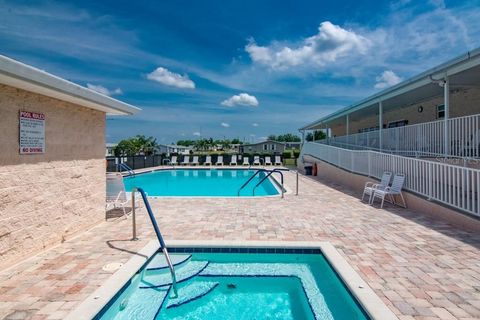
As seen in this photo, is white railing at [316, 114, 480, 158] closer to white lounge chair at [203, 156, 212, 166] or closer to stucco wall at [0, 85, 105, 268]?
stucco wall at [0, 85, 105, 268]

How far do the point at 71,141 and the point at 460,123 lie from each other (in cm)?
914

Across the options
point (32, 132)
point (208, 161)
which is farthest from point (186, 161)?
point (32, 132)

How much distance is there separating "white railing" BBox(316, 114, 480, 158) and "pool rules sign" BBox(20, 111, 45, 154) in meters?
8.86

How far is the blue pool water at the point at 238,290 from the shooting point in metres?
3.25

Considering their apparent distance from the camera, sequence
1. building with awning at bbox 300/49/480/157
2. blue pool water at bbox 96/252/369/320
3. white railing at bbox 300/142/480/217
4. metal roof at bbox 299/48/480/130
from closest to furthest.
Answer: blue pool water at bbox 96/252/369/320, white railing at bbox 300/142/480/217, metal roof at bbox 299/48/480/130, building with awning at bbox 300/49/480/157

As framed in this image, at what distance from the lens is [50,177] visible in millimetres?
4473

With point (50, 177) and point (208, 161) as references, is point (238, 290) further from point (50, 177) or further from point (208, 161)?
point (208, 161)

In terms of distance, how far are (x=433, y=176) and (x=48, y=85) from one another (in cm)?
758

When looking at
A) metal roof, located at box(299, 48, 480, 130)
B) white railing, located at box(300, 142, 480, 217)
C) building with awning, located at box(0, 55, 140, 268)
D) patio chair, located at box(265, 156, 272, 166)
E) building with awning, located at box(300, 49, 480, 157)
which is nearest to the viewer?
building with awning, located at box(0, 55, 140, 268)

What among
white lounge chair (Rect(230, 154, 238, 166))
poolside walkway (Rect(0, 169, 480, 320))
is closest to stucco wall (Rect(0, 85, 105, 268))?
poolside walkway (Rect(0, 169, 480, 320))

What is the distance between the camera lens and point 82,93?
14.9ft

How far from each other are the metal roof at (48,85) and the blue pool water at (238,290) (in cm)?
278

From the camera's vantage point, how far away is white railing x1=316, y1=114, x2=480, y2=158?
7115mm

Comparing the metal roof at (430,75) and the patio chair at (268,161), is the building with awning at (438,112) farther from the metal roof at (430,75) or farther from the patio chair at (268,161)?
the patio chair at (268,161)
